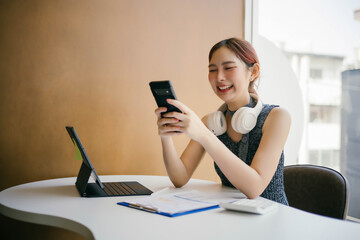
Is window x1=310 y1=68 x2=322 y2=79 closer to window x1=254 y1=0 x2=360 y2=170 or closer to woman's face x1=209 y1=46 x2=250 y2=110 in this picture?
window x1=254 y1=0 x2=360 y2=170

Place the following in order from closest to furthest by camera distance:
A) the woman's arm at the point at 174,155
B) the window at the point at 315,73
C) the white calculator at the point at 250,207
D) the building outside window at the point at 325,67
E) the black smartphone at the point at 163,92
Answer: the white calculator at the point at 250,207 → the black smartphone at the point at 163,92 → the woman's arm at the point at 174,155 → the building outside window at the point at 325,67 → the window at the point at 315,73

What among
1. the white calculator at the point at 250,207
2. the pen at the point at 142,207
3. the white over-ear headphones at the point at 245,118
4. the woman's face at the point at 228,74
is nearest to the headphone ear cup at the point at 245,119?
the white over-ear headphones at the point at 245,118

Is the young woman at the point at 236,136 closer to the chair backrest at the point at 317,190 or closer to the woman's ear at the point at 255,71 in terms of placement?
the woman's ear at the point at 255,71

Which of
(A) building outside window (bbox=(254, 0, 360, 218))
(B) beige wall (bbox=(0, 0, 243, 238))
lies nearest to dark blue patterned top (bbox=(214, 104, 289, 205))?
(B) beige wall (bbox=(0, 0, 243, 238))

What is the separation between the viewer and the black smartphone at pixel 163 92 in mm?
1167

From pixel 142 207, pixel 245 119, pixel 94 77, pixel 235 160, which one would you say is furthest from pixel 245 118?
pixel 94 77

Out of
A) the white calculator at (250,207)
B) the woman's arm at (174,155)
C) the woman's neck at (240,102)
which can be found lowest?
the white calculator at (250,207)

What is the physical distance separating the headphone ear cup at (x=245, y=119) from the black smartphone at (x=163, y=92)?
37 centimetres

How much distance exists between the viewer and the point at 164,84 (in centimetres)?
117

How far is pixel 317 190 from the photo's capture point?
5.21ft

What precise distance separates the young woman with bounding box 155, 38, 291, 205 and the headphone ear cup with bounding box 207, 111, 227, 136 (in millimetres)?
23

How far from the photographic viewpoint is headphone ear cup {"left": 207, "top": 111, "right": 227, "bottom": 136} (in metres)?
1.64

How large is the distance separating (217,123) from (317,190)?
590 mm

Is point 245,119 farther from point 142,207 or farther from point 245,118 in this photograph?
point 142,207
